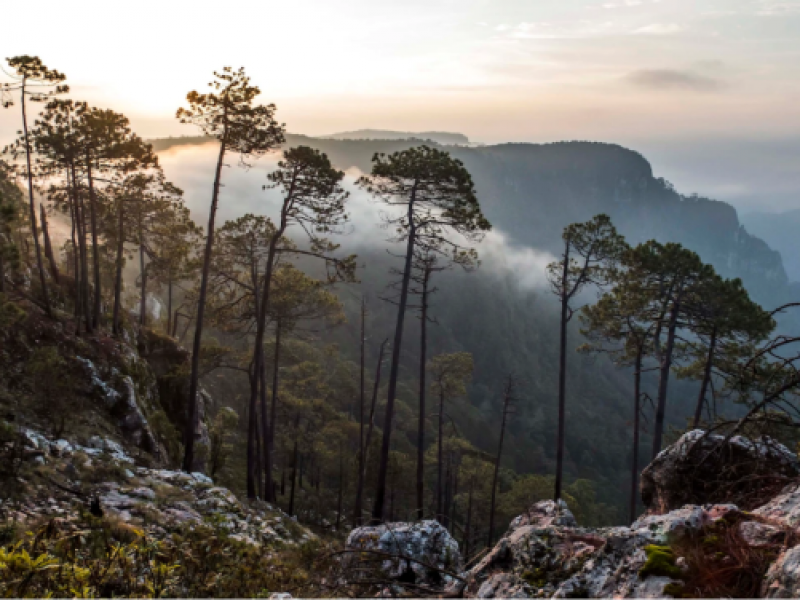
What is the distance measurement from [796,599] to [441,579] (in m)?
5.24

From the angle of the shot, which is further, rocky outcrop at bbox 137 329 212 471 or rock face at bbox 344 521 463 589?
rocky outcrop at bbox 137 329 212 471

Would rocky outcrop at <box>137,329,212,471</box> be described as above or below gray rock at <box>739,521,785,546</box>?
below

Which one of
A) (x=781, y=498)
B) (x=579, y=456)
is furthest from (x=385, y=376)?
(x=781, y=498)

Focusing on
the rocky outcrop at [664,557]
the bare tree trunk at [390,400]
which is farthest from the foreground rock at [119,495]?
the rocky outcrop at [664,557]

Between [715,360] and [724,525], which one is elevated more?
[724,525]

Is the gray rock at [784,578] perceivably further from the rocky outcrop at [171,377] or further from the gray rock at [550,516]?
the rocky outcrop at [171,377]

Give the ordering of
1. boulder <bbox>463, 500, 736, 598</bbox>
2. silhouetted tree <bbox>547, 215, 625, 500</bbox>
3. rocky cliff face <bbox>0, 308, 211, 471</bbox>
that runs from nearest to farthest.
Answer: boulder <bbox>463, 500, 736, 598</bbox> < rocky cliff face <bbox>0, 308, 211, 471</bbox> < silhouetted tree <bbox>547, 215, 625, 500</bbox>

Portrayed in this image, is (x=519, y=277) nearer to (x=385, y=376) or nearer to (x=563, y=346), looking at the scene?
(x=385, y=376)

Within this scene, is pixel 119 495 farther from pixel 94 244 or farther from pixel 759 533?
pixel 94 244

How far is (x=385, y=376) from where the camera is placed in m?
79.4

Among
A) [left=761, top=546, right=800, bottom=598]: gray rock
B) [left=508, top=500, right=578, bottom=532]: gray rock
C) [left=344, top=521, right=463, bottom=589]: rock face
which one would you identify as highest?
[left=761, top=546, right=800, bottom=598]: gray rock

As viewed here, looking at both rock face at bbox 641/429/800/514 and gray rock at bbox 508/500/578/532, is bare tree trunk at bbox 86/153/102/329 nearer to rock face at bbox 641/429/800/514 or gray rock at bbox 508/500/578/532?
gray rock at bbox 508/500/578/532

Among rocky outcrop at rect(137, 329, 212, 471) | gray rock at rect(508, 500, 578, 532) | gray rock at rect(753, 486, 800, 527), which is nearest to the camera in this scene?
gray rock at rect(753, 486, 800, 527)

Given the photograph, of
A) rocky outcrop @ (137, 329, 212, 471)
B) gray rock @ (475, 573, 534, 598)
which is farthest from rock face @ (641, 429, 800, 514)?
rocky outcrop @ (137, 329, 212, 471)
